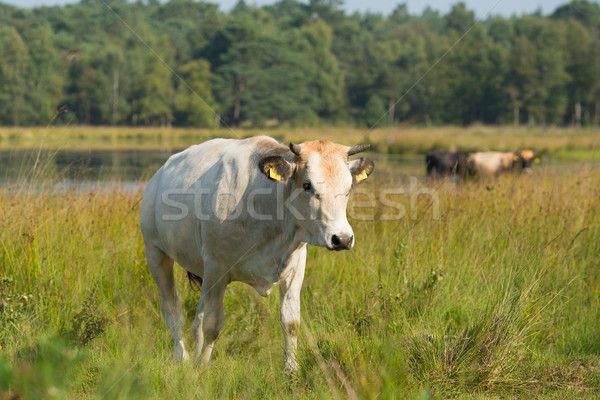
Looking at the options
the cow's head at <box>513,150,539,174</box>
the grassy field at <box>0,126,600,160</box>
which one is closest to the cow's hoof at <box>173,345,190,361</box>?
the cow's head at <box>513,150,539,174</box>

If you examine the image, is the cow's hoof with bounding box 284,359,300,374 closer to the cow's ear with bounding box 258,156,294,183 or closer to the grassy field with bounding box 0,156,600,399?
the grassy field with bounding box 0,156,600,399

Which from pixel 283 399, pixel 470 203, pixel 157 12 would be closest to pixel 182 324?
pixel 283 399

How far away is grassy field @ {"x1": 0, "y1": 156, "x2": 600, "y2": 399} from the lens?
158 inches

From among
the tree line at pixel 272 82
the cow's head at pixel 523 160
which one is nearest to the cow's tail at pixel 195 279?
the cow's head at pixel 523 160

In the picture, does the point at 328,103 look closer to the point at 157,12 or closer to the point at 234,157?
the point at 234,157

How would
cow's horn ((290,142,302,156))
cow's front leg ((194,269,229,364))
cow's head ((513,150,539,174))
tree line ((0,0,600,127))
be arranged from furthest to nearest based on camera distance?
tree line ((0,0,600,127)), cow's head ((513,150,539,174)), cow's front leg ((194,269,229,364)), cow's horn ((290,142,302,156))

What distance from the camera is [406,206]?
25.5 ft

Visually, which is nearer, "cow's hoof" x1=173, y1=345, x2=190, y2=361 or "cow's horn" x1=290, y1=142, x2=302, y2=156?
"cow's horn" x1=290, y1=142, x2=302, y2=156

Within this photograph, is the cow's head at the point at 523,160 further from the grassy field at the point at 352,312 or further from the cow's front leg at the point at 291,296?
the cow's front leg at the point at 291,296

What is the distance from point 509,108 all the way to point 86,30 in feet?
260

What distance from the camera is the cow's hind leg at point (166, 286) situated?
18.0 ft

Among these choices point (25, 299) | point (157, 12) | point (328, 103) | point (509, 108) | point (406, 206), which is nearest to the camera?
point (25, 299)

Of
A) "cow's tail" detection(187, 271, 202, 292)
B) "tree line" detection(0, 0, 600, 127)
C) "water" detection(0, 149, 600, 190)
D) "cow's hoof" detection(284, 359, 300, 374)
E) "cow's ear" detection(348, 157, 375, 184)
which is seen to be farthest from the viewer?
"tree line" detection(0, 0, 600, 127)

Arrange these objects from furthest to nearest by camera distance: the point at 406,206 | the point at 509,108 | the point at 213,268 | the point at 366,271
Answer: the point at 509,108 → the point at 406,206 → the point at 366,271 → the point at 213,268
